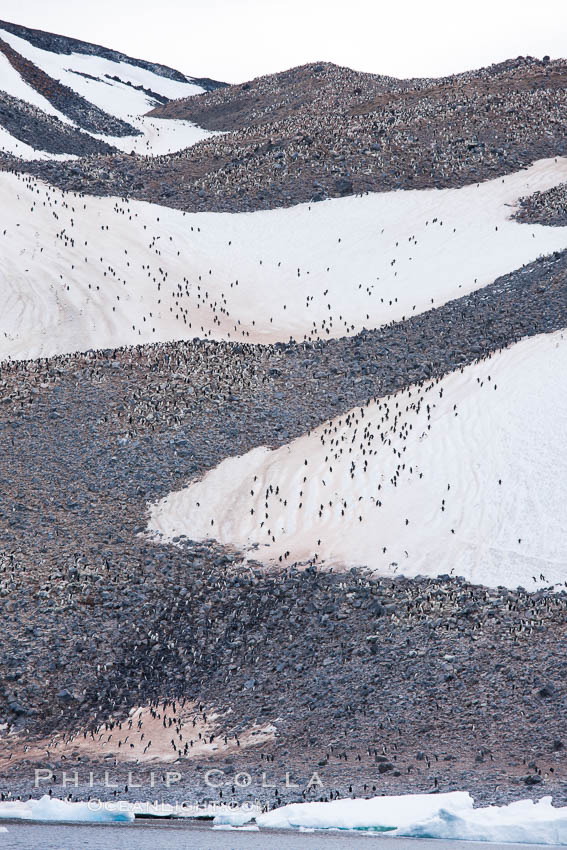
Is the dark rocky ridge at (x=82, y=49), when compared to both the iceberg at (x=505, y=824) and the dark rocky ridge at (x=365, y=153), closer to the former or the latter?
the dark rocky ridge at (x=365, y=153)

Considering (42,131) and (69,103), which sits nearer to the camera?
(42,131)

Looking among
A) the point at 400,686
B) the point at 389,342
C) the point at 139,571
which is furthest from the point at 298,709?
the point at 389,342

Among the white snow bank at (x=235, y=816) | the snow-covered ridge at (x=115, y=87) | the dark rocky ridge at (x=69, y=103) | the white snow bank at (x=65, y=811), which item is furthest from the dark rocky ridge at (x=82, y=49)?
the white snow bank at (x=235, y=816)

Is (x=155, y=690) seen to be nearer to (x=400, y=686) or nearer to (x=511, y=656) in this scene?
(x=400, y=686)

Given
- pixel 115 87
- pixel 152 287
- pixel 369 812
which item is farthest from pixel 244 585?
pixel 115 87

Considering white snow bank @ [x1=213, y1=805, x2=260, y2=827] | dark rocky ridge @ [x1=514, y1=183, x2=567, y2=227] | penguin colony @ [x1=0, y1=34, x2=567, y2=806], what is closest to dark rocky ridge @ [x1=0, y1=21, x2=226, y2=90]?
penguin colony @ [x1=0, y1=34, x2=567, y2=806]

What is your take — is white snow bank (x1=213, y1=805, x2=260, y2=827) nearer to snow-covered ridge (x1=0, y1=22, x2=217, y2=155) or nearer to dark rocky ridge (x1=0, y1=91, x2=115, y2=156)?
snow-covered ridge (x1=0, y1=22, x2=217, y2=155)

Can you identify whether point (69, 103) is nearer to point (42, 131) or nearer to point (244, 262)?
point (42, 131)
